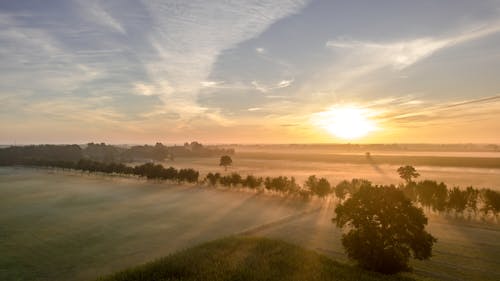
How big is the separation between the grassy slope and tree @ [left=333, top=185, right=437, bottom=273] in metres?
2.37

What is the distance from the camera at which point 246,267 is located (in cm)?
4044

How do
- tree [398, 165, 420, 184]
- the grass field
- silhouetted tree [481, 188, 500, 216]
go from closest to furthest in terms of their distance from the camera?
the grass field → silhouetted tree [481, 188, 500, 216] → tree [398, 165, 420, 184]

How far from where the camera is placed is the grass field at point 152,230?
53550mm

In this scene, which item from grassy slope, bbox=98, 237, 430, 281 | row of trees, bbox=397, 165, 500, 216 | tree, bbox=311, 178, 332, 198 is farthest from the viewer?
tree, bbox=311, 178, 332, 198

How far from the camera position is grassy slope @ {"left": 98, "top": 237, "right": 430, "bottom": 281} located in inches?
1500

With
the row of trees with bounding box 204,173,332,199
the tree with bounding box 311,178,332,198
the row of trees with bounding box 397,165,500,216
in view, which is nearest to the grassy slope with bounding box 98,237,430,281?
the row of trees with bounding box 397,165,500,216

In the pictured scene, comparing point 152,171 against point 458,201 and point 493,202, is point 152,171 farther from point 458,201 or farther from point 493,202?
point 493,202

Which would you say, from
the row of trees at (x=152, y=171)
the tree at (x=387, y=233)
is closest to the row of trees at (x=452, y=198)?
the tree at (x=387, y=233)

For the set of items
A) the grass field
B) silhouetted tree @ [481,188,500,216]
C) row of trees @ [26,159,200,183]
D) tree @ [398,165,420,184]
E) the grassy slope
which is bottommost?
the grass field

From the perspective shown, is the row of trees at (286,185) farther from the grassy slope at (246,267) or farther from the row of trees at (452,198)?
the grassy slope at (246,267)

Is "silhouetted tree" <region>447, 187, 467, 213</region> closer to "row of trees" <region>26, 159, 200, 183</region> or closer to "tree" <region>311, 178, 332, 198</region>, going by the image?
"tree" <region>311, 178, 332, 198</region>

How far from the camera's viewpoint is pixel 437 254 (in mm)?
58406

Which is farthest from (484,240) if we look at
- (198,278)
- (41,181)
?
(41,181)

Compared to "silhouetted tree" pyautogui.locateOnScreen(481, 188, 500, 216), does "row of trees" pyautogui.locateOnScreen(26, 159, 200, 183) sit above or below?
below
